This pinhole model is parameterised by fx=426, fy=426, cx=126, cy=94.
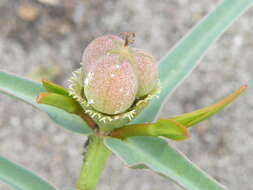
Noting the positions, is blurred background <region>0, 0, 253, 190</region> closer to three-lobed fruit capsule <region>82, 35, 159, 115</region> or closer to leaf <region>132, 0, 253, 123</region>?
leaf <region>132, 0, 253, 123</region>

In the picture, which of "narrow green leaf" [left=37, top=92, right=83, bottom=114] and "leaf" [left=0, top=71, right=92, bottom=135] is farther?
"leaf" [left=0, top=71, right=92, bottom=135]

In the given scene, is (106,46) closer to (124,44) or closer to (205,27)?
(124,44)

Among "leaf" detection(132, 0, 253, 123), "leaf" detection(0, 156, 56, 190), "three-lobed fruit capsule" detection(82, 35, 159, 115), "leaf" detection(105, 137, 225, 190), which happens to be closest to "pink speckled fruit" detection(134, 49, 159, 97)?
"three-lobed fruit capsule" detection(82, 35, 159, 115)

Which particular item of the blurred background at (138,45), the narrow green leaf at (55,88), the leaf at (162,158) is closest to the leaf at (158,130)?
the leaf at (162,158)

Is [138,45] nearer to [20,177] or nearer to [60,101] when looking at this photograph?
[20,177]

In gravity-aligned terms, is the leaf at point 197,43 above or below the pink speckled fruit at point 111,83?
below

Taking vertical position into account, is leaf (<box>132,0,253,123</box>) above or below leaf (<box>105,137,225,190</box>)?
above

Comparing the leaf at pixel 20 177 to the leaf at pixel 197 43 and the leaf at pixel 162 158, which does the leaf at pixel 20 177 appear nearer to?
the leaf at pixel 162 158
